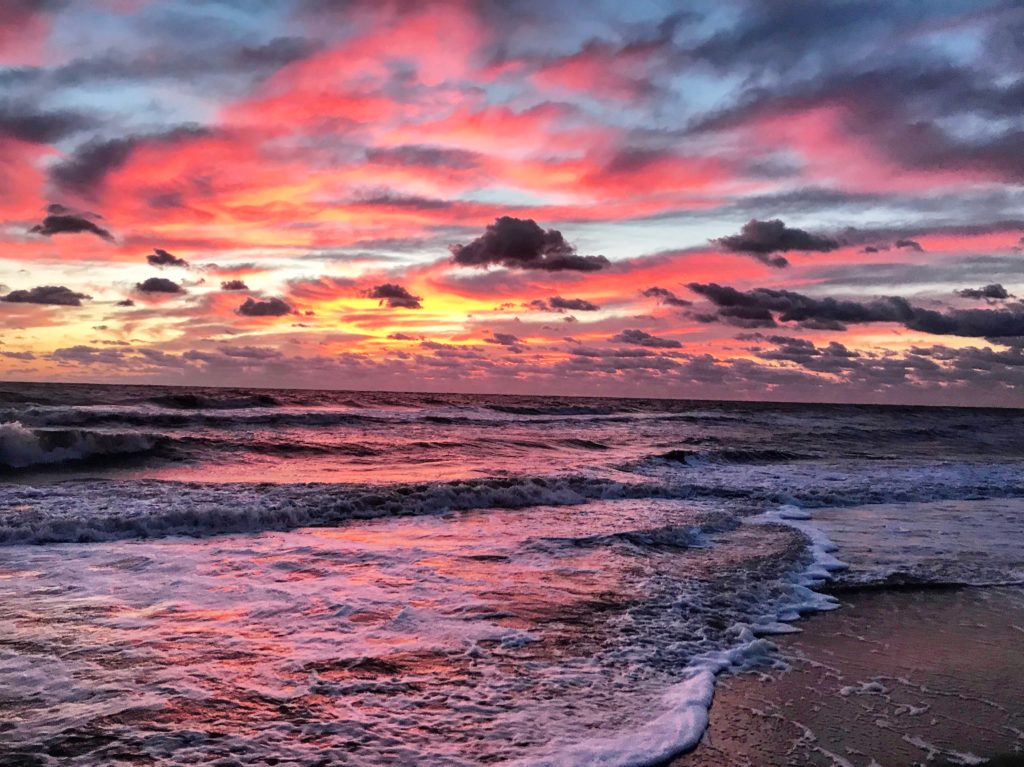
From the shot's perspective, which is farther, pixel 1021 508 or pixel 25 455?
pixel 25 455

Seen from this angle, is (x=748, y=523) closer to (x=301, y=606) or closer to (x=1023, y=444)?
(x=301, y=606)

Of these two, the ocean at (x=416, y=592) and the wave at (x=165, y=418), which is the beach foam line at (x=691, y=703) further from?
the wave at (x=165, y=418)

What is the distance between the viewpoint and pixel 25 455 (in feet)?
67.4

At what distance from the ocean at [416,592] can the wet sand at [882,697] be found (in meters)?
0.31

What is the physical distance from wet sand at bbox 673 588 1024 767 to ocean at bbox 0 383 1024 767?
12.3 inches

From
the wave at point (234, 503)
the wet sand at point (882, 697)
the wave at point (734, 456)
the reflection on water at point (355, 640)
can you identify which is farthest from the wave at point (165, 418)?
the wet sand at point (882, 697)

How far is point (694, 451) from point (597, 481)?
10.7m

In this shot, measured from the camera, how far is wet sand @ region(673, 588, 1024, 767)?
4.86 meters

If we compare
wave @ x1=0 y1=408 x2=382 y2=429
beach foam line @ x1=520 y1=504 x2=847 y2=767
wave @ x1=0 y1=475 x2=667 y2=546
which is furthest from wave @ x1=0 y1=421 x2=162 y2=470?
beach foam line @ x1=520 y1=504 x2=847 y2=767

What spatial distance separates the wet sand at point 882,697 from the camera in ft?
15.9

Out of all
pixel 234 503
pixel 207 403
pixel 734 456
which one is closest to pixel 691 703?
pixel 234 503

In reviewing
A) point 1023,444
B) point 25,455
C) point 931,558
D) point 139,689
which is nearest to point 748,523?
point 931,558

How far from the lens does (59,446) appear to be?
22.1m

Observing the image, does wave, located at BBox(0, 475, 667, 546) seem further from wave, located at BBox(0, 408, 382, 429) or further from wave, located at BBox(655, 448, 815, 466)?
wave, located at BBox(0, 408, 382, 429)
